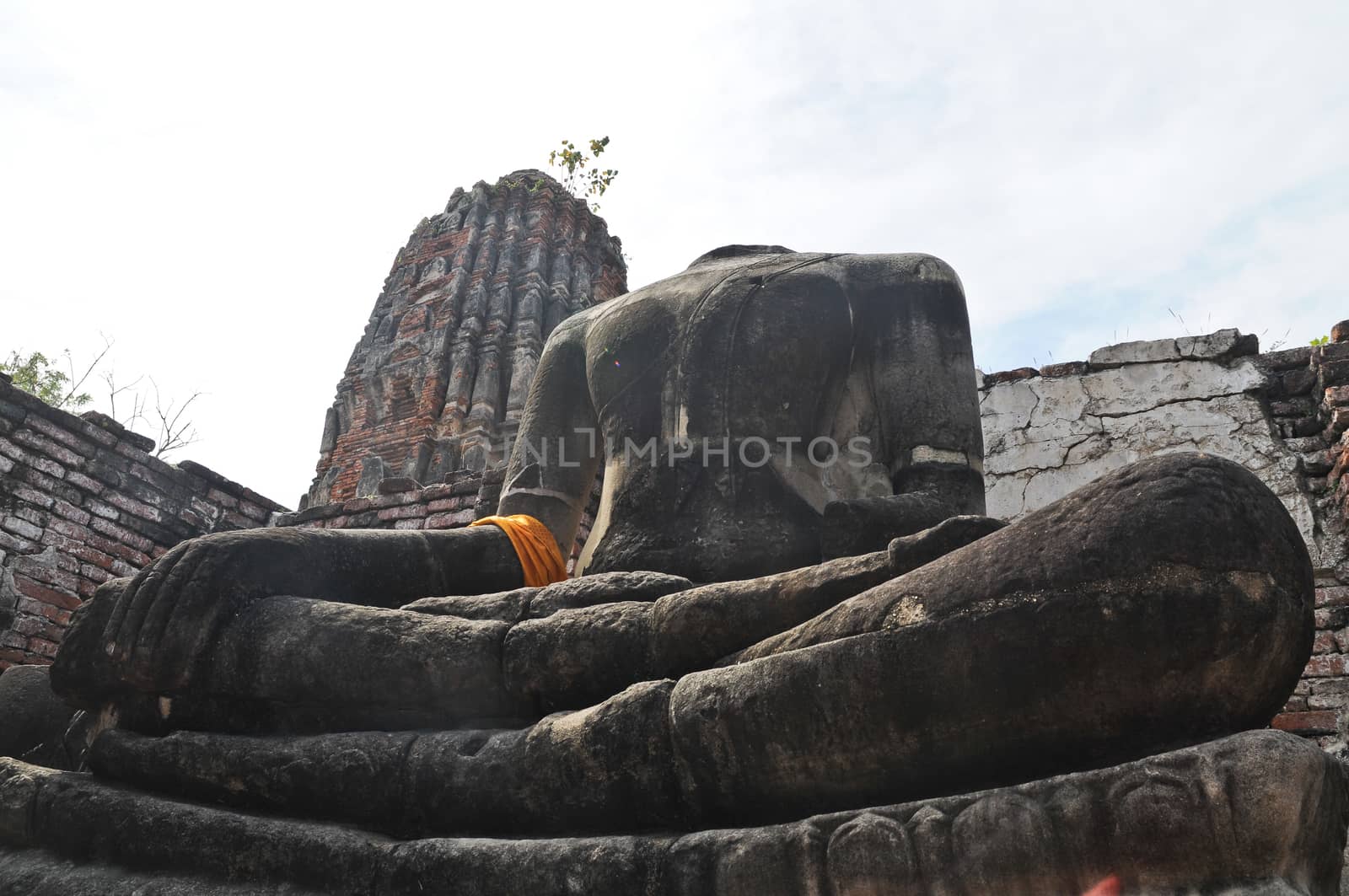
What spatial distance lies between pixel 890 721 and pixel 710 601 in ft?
1.66

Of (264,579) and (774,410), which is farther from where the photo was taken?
(774,410)

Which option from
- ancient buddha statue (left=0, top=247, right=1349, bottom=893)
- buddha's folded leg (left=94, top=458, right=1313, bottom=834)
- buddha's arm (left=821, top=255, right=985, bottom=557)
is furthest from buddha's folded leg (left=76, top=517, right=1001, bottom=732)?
buddha's arm (left=821, top=255, right=985, bottom=557)

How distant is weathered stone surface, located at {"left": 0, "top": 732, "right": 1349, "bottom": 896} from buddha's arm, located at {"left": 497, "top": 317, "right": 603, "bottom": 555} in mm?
1416

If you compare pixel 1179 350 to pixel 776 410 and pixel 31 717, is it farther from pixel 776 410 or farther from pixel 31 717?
pixel 31 717

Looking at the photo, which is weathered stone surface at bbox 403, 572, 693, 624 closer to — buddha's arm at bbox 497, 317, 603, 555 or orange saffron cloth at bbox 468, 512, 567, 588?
orange saffron cloth at bbox 468, 512, 567, 588

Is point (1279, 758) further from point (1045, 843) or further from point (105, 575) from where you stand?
point (105, 575)

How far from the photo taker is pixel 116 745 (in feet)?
7.35

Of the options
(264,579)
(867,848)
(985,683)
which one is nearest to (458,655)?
(264,579)

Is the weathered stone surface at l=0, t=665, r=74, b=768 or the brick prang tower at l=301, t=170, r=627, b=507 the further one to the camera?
the brick prang tower at l=301, t=170, r=627, b=507

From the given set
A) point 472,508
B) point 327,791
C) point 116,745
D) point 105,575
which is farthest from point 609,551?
point 105,575

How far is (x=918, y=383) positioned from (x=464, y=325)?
15123mm

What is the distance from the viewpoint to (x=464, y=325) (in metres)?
17.2

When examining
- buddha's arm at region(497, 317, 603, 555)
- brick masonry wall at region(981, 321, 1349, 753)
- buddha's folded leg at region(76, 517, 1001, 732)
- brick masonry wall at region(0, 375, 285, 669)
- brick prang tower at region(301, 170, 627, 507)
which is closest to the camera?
buddha's folded leg at region(76, 517, 1001, 732)

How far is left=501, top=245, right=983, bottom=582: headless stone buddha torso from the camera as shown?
107 inches
